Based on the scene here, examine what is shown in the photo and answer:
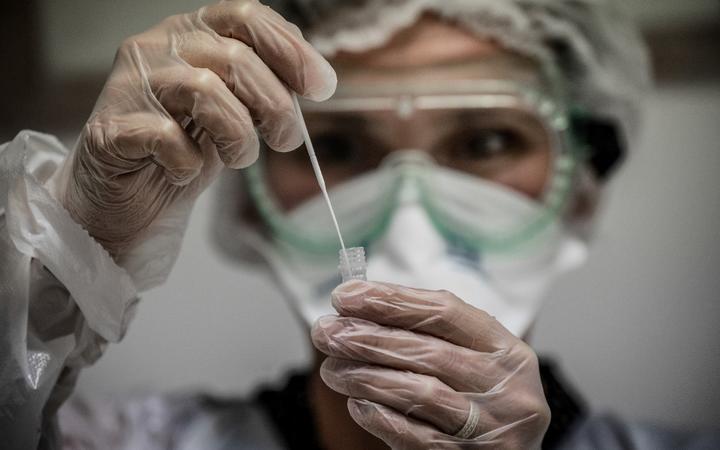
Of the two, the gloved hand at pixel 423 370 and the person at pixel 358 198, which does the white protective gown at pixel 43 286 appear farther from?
the gloved hand at pixel 423 370

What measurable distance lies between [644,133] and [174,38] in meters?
1.34

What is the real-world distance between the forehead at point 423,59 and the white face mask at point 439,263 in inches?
7.2

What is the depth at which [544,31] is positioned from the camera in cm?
126

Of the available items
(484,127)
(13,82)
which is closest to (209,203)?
(13,82)

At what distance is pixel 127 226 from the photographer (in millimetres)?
800

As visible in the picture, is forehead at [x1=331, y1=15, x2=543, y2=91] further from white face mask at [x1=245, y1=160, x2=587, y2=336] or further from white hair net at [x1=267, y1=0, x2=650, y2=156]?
white face mask at [x1=245, y1=160, x2=587, y2=336]

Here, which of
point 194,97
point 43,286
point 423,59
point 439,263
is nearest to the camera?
point 194,97

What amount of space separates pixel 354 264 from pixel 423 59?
2.03 ft

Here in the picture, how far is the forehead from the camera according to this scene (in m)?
1.24

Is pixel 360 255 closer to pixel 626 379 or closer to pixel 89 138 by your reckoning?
pixel 89 138

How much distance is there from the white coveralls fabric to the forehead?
22.4 inches

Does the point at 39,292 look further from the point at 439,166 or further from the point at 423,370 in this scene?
the point at 439,166

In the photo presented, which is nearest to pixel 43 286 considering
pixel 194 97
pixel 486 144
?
pixel 194 97

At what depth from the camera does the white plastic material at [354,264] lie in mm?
743
